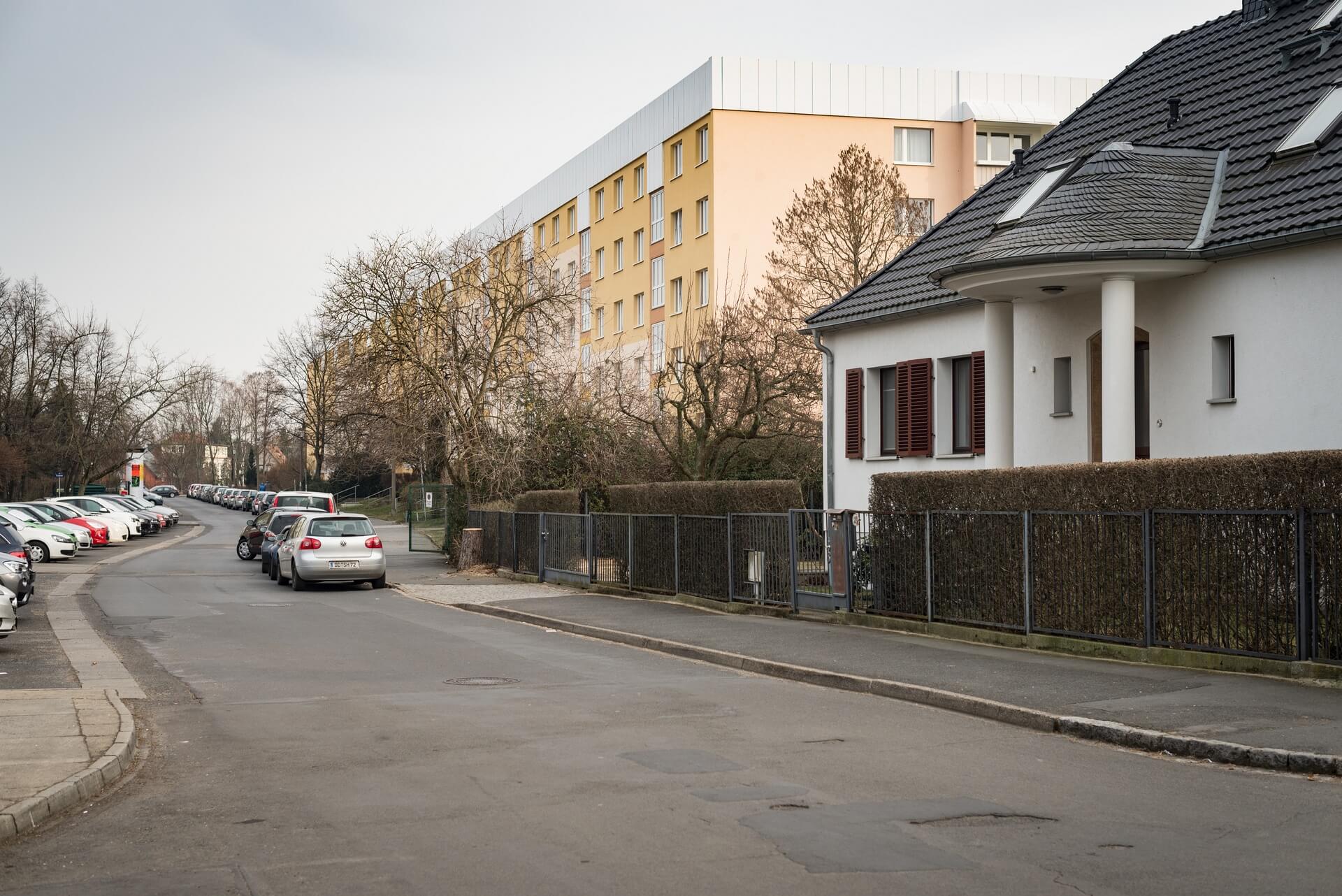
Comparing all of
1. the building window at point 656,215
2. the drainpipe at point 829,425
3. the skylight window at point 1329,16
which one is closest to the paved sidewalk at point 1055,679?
the drainpipe at point 829,425

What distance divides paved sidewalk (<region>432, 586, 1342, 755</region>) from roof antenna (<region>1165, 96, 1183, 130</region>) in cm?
1009

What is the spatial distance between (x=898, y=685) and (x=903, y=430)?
12.5 metres

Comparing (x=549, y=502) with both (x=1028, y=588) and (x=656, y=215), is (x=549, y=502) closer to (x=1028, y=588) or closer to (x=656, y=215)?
(x=1028, y=588)

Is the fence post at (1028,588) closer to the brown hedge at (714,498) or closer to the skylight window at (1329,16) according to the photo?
the brown hedge at (714,498)

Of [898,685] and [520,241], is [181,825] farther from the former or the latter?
[520,241]

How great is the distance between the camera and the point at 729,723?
11.0 m

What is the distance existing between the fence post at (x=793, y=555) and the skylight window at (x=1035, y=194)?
565 centimetres

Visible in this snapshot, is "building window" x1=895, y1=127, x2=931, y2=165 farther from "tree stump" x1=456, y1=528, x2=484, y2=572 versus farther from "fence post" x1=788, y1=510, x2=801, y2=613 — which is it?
"fence post" x1=788, y1=510, x2=801, y2=613

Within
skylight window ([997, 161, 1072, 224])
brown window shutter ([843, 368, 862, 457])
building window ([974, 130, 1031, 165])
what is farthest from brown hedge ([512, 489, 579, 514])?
building window ([974, 130, 1031, 165])

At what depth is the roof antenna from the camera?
22.1 metres

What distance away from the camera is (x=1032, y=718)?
35.7ft

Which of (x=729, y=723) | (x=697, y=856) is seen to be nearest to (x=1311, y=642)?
(x=729, y=723)

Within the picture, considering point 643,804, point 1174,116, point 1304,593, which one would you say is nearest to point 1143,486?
point 1304,593

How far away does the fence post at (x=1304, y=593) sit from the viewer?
12242 mm
